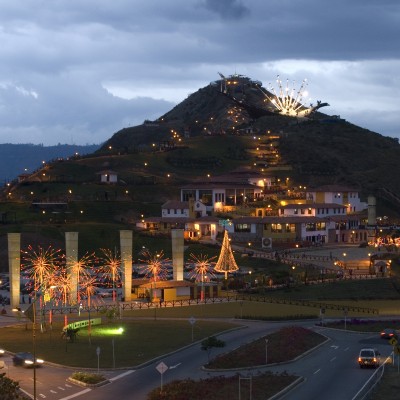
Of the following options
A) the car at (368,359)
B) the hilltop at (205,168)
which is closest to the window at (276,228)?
the hilltop at (205,168)

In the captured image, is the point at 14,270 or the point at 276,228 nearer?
the point at 14,270

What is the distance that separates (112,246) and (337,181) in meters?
69.4

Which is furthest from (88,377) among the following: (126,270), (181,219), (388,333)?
(181,219)

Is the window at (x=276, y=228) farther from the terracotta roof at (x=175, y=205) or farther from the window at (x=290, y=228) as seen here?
the terracotta roof at (x=175, y=205)

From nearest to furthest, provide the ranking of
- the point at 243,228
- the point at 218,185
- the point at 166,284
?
the point at 166,284 < the point at 243,228 < the point at 218,185

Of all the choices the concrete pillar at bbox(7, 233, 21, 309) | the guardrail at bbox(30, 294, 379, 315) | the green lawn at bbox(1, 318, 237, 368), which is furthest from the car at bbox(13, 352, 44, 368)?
the concrete pillar at bbox(7, 233, 21, 309)

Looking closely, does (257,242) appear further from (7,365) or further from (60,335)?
(7,365)

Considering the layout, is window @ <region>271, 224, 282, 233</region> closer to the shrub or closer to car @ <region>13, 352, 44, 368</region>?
car @ <region>13, 352, 44, 368</region>

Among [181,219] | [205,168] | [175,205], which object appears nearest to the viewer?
[181,219]

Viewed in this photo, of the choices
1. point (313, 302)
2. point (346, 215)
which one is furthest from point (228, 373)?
point (346, 215)

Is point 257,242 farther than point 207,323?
Yes

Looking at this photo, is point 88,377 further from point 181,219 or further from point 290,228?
point 181,219

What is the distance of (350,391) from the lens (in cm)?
4444

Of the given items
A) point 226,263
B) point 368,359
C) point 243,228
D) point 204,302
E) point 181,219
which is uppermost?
point 181,219
